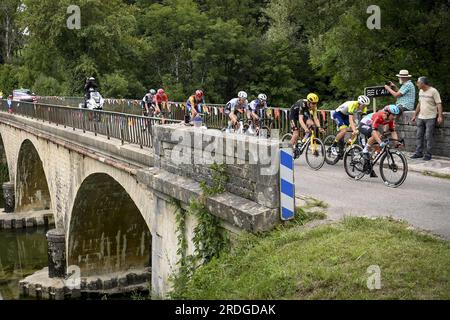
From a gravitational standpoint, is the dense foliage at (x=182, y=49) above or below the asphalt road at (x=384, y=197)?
above

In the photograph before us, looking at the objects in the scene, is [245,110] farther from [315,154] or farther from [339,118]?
[315,154]

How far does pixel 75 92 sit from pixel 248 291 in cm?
3687

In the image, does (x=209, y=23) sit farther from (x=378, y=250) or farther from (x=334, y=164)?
(x=378, y=250)

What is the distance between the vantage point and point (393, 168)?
30.0ft

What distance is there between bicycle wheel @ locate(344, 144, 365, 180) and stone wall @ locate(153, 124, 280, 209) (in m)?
3.24

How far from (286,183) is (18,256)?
2101 centimetres

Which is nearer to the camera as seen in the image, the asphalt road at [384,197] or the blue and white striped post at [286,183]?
the blue and white striped post at [286,183]

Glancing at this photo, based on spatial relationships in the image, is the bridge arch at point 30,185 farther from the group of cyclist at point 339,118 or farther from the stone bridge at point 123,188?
the group of cyclist at point 339,118

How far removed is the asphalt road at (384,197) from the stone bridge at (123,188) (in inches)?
51.4

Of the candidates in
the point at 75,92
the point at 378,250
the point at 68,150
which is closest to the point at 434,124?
the point at 378,250

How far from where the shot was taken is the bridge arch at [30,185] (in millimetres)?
31000

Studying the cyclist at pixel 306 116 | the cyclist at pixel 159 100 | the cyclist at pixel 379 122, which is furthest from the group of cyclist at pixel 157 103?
the cyclist at pixel 379 122

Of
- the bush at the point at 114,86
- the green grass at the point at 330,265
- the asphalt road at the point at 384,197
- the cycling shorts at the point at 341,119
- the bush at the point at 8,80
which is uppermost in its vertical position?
the bush at the point at 8,80

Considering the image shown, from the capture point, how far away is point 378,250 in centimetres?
554
